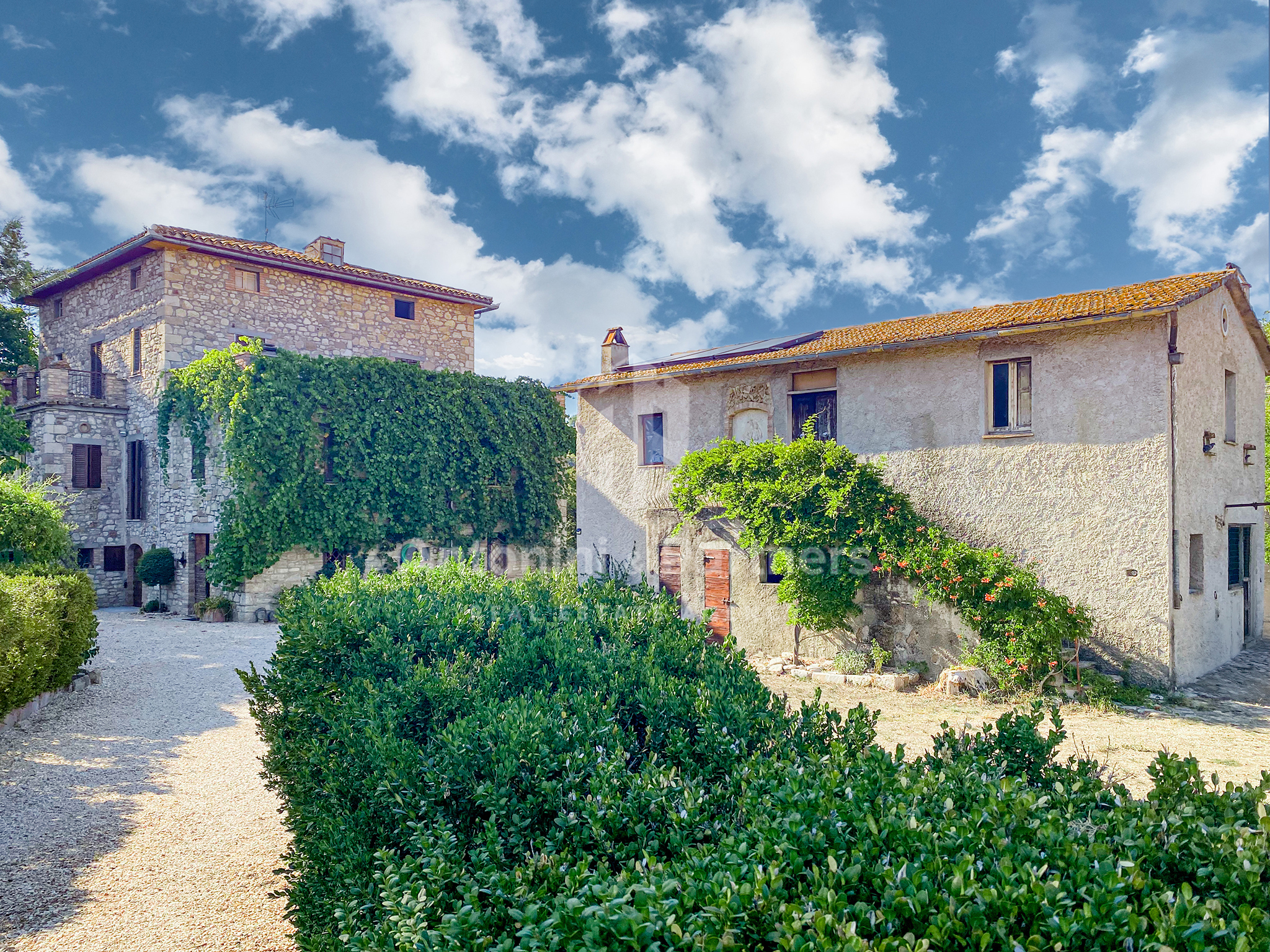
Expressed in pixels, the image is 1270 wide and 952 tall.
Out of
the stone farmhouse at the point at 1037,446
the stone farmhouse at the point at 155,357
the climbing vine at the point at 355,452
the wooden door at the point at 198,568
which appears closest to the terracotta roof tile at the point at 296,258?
the stone farmhouse at the point at 155,357

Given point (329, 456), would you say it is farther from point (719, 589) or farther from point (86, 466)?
point (719, 589)

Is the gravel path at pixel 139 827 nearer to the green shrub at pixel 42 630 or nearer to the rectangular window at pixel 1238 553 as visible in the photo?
the green shrub at pixel 42 630

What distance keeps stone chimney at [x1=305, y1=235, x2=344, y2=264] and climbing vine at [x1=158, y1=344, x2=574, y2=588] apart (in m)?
5.63

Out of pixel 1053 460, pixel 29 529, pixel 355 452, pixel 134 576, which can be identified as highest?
pixel 355 452

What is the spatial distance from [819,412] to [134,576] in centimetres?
1837

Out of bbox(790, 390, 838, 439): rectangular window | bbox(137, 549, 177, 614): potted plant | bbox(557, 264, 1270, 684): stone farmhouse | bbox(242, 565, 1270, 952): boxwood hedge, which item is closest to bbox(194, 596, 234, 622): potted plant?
bbox(137, 549, 177, 614): potted plant

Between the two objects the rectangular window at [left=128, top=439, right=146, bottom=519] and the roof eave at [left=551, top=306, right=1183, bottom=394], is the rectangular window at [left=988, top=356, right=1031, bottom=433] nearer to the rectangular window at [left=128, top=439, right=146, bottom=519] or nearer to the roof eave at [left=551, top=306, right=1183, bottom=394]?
the roof eave at [left=551, top=306, right=1183, bottom=394]

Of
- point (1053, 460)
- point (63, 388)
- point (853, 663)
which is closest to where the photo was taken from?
point (1053, 460)

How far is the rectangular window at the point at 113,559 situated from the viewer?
20953 mm

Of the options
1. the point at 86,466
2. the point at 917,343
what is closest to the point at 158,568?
the point at 86,466

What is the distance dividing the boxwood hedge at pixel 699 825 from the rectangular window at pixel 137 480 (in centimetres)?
1920

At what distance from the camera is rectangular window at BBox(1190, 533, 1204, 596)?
11.6 metres

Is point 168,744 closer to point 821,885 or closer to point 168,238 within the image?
point 821,885

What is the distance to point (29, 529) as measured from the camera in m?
11.8
